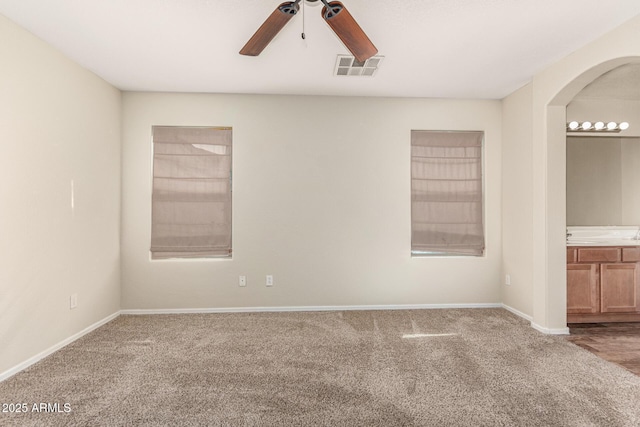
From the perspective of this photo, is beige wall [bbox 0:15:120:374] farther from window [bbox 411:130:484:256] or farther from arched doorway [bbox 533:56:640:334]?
arched doorway [bbox 533:56:640:334]

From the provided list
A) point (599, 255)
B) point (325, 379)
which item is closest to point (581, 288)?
point (599, 255)

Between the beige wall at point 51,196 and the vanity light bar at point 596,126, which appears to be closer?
the beige wall at point 51,196

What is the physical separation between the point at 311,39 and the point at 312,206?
1916 millimetres

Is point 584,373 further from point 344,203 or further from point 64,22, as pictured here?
point 64,22

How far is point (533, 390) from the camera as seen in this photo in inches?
91.8

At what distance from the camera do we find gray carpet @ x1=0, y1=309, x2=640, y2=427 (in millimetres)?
2047

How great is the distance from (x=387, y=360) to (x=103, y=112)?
12.2 ft

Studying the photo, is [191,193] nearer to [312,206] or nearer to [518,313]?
[312,206]

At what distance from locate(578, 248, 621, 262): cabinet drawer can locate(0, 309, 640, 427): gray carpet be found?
0.93 meters

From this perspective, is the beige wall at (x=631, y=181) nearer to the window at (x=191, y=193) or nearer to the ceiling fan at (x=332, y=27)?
the ceiling fan at (x=332, y=27)

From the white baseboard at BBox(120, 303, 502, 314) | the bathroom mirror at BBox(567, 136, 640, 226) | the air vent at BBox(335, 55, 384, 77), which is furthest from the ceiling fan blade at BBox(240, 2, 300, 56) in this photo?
the bathroom mirror at BBox(567, 136, 640, 226)

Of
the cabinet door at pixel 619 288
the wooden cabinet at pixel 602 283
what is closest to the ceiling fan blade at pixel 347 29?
the wooden cabinet at pixel 602 283

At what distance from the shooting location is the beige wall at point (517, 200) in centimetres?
379

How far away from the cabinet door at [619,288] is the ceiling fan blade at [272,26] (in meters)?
3.92
